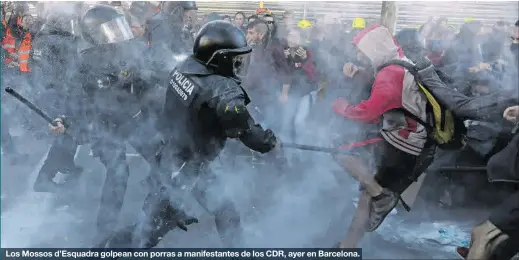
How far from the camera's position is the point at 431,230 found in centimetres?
407

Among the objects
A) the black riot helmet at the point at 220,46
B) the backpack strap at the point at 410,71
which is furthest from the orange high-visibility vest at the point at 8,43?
the backpack strap at the point at 410,71

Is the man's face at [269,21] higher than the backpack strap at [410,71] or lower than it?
Result: lower

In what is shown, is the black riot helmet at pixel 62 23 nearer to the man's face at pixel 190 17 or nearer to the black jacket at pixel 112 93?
the black jacket at pixel 112 93

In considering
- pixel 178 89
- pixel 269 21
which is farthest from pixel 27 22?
pixel 178 89

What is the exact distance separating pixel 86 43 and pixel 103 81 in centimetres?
41

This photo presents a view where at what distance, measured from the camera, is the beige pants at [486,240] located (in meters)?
2.79

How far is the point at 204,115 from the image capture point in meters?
2.87

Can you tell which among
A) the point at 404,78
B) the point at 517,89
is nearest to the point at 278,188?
the point at 404,78

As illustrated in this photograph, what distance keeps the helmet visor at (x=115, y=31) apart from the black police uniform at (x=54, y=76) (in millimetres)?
358

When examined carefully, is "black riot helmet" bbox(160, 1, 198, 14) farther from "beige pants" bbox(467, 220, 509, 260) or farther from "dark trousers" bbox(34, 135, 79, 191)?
"beige pants" bbox(467, 220, 509, 260)

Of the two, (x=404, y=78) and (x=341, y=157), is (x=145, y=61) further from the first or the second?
(x=404, y=78)

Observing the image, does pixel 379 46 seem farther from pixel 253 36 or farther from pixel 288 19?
pixel 288 19

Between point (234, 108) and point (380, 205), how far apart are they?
1326 mm

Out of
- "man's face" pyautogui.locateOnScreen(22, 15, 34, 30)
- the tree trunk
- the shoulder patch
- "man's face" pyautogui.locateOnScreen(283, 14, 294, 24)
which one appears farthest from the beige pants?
"man's face" pyautogui.locateOnScreen(22, 15, 34, 30)
